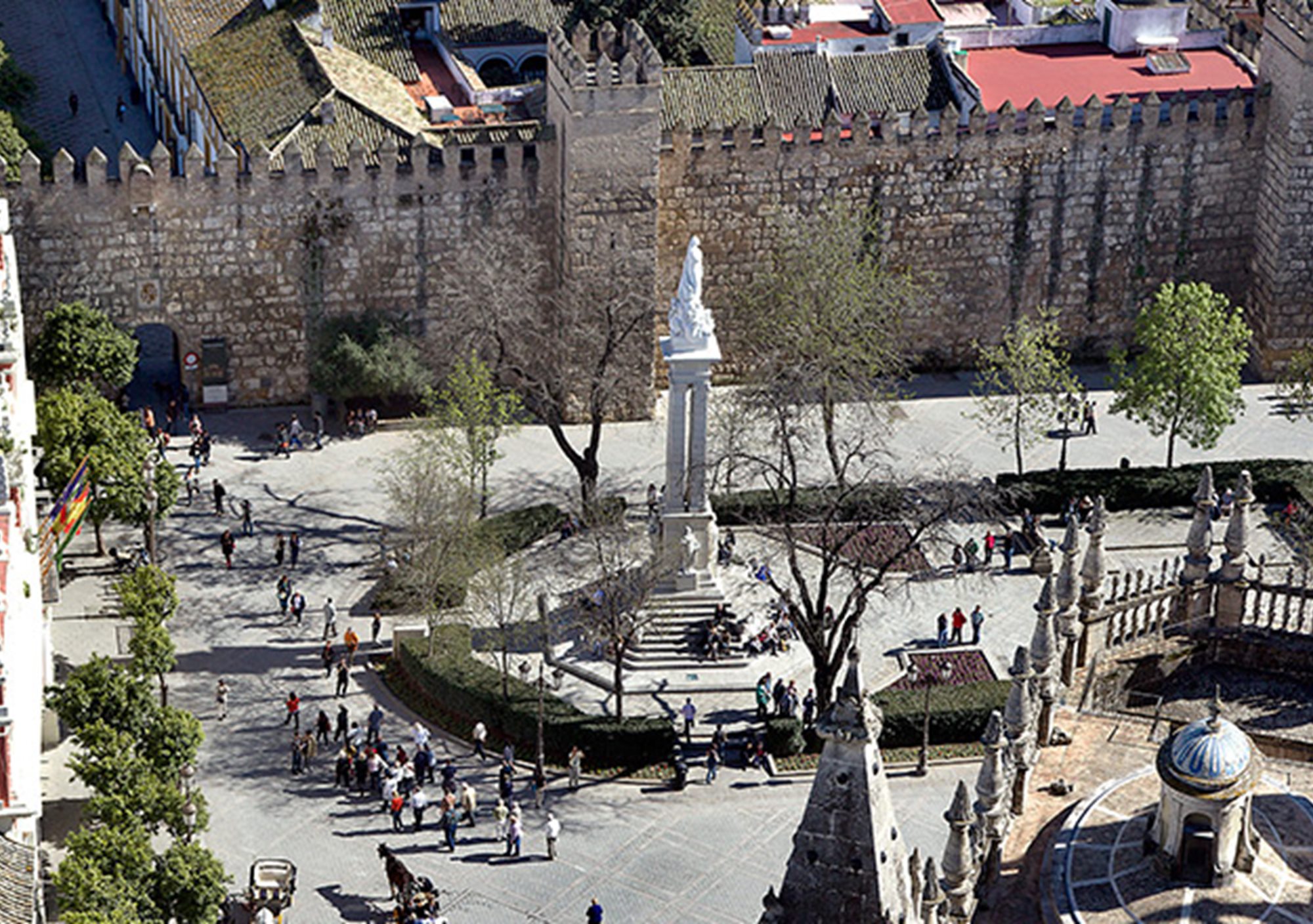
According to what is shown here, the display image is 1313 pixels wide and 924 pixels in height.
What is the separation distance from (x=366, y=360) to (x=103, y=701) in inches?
880

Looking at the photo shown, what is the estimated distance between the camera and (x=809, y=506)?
233 feet

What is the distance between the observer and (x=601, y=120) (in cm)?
7694

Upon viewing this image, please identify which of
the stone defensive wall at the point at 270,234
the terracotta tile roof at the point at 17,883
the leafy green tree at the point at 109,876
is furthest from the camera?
the stone defensive wall at the point at 270,234

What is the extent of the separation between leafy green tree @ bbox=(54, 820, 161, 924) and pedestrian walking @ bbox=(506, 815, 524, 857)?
8865 mm

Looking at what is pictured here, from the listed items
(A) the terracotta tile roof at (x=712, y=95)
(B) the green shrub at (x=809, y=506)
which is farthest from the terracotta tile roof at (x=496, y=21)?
(B) the green shrub at (x=809, y=506)

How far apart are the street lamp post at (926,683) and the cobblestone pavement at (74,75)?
41.0 metres

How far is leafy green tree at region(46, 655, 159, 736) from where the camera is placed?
57.7 m

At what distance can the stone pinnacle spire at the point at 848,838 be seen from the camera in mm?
34906

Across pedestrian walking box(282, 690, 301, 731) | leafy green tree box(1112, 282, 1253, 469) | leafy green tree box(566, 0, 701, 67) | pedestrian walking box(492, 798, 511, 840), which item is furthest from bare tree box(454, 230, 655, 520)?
leafy green tree box(566, 0, 701, 67)

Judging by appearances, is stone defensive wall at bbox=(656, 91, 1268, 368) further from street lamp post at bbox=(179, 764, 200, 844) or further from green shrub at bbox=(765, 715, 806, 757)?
street lamp post at bbox=(179, 764, 200, 844)

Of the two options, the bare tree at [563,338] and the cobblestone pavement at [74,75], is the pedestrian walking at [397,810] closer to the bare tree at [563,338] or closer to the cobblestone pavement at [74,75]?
the bare tree at [563,338]

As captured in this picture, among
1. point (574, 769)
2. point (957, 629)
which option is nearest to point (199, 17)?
point (957, 629)

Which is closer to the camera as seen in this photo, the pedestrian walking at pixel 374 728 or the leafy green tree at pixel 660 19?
the pedestrian walking at pixel 374 728

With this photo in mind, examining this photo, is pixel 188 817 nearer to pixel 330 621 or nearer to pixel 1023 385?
pixel 330 621
